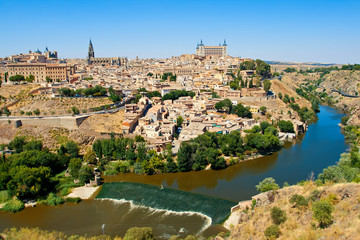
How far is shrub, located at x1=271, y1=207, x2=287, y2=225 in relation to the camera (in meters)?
8.50

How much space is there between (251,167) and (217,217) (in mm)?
7469

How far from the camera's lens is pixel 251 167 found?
19.9 m

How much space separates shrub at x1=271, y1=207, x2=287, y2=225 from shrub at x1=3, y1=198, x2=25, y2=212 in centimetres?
1258

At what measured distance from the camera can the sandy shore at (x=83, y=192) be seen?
15.8m

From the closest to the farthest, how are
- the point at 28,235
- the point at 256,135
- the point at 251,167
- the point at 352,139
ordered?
the point at 28,235, the point at 251,167, the point at 256,135, the point at 352,139

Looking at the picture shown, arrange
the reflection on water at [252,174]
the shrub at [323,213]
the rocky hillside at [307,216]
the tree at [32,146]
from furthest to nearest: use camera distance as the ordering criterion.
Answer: the tree at [32,146] < the reflection on water at [252,174] < the shrub at [323,213] < the rocky hillside at [307,216]

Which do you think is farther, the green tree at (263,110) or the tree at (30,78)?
the tree at (30,78)

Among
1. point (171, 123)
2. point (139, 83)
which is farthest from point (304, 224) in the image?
point (139, 83)

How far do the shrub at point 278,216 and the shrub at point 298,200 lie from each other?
1.95 ft

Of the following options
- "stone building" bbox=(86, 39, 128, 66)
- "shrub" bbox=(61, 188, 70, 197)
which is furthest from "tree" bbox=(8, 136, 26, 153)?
"stone building" bbox=(86, 39, 128, 66)

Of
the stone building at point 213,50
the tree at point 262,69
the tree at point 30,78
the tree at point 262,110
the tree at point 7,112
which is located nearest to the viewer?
the tree at point 7,112

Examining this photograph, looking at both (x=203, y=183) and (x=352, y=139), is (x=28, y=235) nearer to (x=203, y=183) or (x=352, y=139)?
(x=203, y=183)

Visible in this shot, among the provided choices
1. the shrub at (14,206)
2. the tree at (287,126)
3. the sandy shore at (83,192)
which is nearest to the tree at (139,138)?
the sandy shore at (83,192)

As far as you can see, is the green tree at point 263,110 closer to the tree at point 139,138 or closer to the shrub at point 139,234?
the tree at point 139,138
